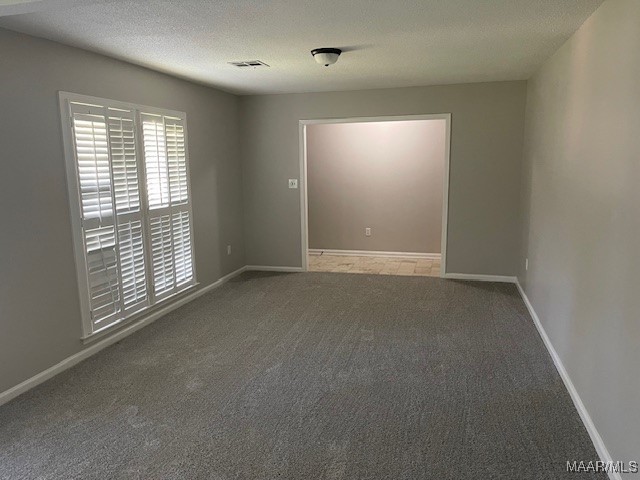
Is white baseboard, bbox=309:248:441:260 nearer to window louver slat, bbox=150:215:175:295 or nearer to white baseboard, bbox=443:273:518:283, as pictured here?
white baseboard, bbox=443:273:518:283

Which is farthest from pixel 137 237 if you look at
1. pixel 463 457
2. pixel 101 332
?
pixel 463 457

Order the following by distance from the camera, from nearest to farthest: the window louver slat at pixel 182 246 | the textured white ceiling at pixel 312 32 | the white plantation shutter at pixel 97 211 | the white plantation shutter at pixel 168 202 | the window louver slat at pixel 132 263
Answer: the textured white ceiling at pixel 312 32, the white plantation shutter at pixel 97 211, the window louver slat at pixel 132 263, the white plantation shutter at pixel 168 202, the window louver slat at pixel 182 246

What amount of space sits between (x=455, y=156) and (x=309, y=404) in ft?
12.1

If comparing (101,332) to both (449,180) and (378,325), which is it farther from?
(449,180)

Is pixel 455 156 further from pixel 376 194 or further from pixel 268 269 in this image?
pixel 268 269

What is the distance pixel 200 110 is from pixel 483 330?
3631 millimetres

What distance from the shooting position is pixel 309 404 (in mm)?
2795

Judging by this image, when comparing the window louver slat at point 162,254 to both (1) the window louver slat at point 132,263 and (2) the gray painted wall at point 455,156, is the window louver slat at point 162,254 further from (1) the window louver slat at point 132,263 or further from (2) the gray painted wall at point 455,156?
(2) the gray painted wall at point 455,156

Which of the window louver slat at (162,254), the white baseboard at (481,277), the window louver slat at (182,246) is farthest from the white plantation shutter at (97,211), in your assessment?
the white baseboard at (481,277)

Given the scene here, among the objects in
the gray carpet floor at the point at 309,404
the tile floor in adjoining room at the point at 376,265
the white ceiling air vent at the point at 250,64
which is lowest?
the gray carpet floor at the point at 309,404

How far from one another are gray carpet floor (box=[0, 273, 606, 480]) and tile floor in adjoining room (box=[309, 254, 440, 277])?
1709 millimetres

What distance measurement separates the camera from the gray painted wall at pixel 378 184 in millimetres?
6703

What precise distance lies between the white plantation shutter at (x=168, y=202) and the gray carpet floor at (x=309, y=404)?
20.3 inches

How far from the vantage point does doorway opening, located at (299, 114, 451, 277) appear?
667cm
